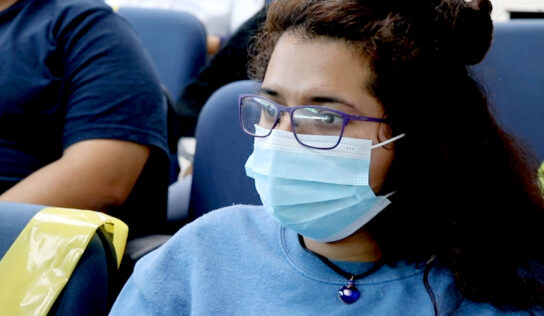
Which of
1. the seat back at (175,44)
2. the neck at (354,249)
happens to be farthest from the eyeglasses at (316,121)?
the seat back at (175,44)

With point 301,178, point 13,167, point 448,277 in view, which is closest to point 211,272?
point 301,178

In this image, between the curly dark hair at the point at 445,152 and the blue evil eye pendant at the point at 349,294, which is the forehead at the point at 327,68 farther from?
the blue evil eye pendant at the point at 349,294

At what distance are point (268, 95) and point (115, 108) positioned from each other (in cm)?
56

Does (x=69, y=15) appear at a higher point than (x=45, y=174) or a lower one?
higher

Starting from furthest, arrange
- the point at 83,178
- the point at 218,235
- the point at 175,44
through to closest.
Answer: the point at 175,44 → the point at 83,178 → the point at 218,235

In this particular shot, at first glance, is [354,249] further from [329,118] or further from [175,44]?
[175,44]

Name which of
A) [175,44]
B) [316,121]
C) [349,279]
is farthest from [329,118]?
[175,44]

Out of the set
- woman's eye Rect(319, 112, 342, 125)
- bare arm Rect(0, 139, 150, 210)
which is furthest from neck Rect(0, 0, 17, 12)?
woman's eye Rect(319, 112, 342, 125)

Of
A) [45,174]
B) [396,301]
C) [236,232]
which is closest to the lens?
[396,301]

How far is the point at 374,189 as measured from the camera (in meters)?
1.00

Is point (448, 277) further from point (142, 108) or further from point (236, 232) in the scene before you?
point (142, 108)

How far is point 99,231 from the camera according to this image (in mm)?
987

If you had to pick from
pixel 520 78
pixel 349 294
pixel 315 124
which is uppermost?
pixel 315 124

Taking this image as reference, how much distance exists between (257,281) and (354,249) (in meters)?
0.16
